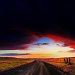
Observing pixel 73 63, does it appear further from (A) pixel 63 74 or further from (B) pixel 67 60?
(A) pixel 63 74

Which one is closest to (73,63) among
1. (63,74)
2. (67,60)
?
(67,60)

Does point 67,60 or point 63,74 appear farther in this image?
point 67,60

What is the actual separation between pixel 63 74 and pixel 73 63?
10.8 meters

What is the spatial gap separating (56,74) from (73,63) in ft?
35.6

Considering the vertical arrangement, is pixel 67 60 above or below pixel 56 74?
above

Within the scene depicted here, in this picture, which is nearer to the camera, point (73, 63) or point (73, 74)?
point (73, 74)

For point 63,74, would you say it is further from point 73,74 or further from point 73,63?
point 73,63

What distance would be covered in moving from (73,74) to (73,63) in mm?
11867

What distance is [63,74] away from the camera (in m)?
30.6

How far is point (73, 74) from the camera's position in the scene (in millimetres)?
29422

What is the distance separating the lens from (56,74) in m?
30.8

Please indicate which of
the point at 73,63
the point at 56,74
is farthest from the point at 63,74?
the point at 73,63

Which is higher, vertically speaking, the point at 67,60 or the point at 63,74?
the point at 67,60

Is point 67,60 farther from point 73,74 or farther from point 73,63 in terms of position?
point 73,74
